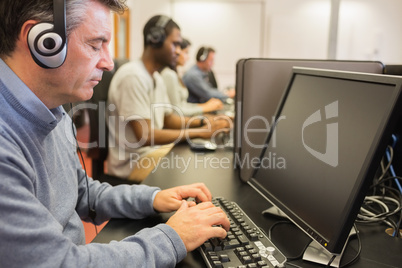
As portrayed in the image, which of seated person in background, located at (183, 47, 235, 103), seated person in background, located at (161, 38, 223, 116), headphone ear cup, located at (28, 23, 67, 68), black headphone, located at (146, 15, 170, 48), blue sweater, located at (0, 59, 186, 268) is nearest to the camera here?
A: blue sweater, located at (0, 59, 186, 268)

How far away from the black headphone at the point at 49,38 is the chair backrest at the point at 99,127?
50.3 inches

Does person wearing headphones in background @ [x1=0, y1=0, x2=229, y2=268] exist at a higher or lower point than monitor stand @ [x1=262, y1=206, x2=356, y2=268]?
higher

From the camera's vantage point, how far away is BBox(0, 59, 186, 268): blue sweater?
0.49 m

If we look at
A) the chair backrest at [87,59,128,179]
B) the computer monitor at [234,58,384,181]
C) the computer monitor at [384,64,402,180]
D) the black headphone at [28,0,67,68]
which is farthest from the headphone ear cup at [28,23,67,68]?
the chair backrest at [87,59,128,179]

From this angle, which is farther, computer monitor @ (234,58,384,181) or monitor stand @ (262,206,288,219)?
computer monitor @ (234,58,384,181)

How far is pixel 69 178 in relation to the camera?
82 centimetres

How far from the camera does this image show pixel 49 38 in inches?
→ 23.6

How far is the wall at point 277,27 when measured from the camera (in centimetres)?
516

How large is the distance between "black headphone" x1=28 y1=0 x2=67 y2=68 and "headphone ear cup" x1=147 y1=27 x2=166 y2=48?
148cm

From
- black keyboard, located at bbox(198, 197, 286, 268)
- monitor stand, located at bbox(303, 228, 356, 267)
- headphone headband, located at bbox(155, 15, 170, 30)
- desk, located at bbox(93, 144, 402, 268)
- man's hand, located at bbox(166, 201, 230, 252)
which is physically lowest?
desk, located at bbox(93, 144, 402, 268)

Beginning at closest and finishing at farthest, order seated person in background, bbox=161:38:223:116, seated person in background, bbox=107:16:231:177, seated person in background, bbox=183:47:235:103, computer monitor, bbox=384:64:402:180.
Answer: computer monitor, bbox=384:64:402:180
seated person in background, bbox=107:16:231:177
seated person in background, bbox=161:38:223:116
seated person in background, bbox=183:47:235:103

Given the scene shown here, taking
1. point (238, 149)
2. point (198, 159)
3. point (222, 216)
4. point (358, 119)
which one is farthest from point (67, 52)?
point (198, 159)

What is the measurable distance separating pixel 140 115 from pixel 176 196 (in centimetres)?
101

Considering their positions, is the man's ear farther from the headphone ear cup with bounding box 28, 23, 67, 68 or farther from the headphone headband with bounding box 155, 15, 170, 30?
the headphone headband with bounding box 155, 15, 170, 30
